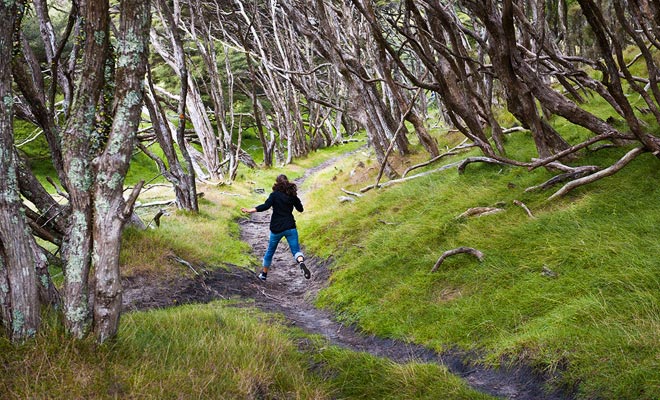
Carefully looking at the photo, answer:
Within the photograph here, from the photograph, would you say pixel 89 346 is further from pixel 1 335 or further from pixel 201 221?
pixel 201 221

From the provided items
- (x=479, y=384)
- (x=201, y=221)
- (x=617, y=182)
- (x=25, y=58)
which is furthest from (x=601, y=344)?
(x=201, y=221)

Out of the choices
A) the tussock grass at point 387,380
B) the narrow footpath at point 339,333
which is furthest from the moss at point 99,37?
the narrow footpath at point 339,333

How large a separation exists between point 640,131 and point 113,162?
17.8 feet

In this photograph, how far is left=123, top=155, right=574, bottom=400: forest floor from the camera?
175 inches

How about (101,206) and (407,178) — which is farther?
(407,178)

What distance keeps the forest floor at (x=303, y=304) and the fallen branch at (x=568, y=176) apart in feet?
9.85

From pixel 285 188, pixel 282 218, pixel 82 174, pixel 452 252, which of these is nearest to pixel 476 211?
pixel 452 252

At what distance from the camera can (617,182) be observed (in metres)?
6.37

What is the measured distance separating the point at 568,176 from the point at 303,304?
410 cm

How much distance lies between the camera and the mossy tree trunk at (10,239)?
3678 millimetres

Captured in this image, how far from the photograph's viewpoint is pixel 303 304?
8.12 m

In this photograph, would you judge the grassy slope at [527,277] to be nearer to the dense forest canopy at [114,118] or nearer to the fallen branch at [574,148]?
the fallen branch at [574,148]

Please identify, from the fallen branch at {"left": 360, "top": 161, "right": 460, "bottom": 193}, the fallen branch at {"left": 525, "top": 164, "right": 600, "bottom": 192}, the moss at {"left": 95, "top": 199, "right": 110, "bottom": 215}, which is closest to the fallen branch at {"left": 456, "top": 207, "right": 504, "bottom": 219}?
the fallen branch at {"left": 525, "top": 164, "right": 600, "bottom": 192}

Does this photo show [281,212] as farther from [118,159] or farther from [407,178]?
[118,159]
